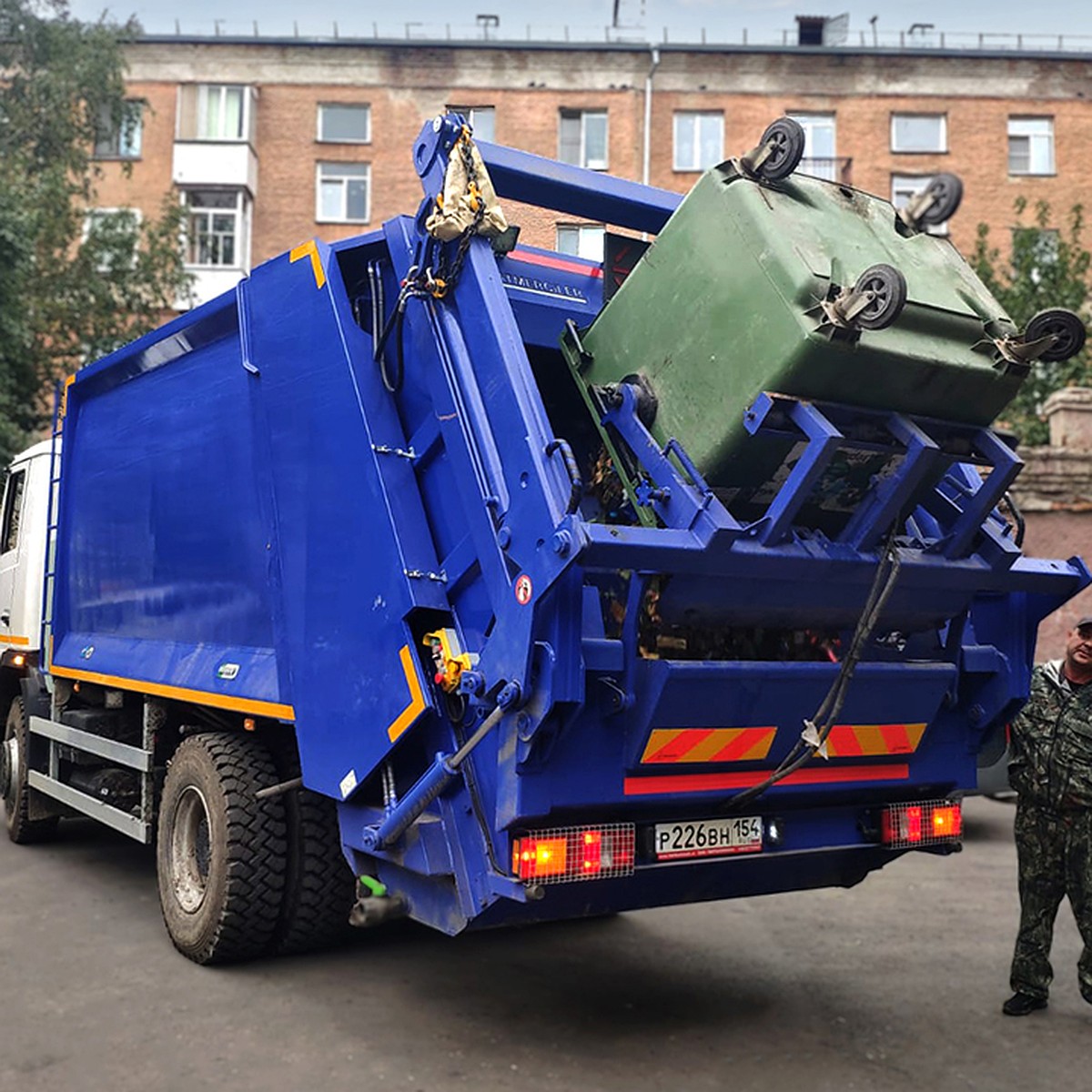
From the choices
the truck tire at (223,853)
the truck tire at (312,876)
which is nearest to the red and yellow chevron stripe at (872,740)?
the truck tire at (312,876)

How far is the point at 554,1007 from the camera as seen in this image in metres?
4.55

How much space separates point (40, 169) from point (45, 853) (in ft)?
55.0

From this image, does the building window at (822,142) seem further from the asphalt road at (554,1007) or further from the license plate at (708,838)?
the license plate at (708,838)

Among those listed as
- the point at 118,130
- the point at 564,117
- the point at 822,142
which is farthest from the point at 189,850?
the point at 822,142

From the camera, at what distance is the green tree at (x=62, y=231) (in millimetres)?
17500

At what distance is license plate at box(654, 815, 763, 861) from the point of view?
12.4ft

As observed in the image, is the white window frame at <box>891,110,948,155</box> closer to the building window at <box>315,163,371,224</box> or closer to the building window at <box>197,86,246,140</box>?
the building window at <box>315,163,371,224</box>

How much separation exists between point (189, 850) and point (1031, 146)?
28252 mm

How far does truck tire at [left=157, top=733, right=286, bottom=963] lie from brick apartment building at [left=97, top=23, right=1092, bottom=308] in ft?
74.8

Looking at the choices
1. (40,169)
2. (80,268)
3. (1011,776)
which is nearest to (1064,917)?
(1011,776)

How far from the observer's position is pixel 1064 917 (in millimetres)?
6430

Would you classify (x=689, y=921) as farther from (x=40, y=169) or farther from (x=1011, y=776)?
(x=40, y=169)

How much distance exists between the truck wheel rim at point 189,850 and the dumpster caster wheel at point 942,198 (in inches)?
139

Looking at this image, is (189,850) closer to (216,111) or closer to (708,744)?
(708,744)
